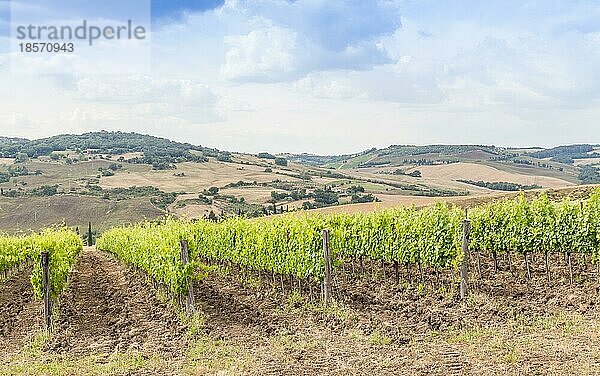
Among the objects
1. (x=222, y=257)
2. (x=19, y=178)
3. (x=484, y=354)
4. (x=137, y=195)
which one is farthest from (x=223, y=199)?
(x=484, y=354)

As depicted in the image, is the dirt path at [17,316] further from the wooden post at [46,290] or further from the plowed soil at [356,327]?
the wooden post at [46,290]

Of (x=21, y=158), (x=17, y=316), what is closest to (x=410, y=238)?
(x=17, y=316)

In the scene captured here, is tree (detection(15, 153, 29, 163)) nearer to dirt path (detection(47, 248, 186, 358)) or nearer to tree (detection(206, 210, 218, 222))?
tree (detection(206, 210, 218, 222))

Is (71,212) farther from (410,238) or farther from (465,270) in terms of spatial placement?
(465,270)

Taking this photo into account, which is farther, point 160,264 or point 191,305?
point 160,264

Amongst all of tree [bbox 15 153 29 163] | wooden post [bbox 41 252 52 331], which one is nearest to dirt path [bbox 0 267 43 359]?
wooden post [bbox 41 252 52 331]

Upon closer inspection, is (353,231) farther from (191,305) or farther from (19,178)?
(19,178)

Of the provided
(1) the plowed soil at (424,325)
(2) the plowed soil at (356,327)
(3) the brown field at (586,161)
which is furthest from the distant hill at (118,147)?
(1) the plowed soil at (424,325)

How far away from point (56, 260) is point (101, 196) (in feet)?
310

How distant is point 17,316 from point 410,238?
10434 mm

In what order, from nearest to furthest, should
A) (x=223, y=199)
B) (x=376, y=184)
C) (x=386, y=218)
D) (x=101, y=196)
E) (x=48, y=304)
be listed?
(x=48, y=304)
(x=386, y=218)
(x=223, y=199)
(x=101, y=196)
(x=376, y=184)

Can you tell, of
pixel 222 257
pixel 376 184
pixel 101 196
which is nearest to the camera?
pixel 222 257

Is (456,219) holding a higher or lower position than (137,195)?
higher

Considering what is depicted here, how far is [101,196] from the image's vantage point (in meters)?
106
